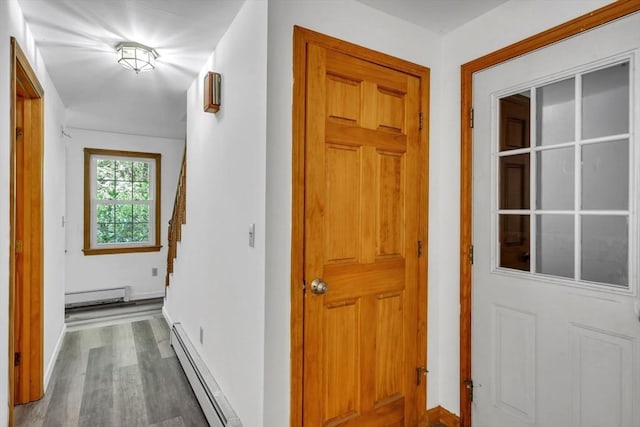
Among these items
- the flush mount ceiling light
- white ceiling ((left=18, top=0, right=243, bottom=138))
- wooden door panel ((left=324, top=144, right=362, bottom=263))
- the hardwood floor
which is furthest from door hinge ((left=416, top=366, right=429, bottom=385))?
the flush mount ceiling light

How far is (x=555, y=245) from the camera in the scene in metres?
1.63

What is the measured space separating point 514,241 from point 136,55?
8.43 feet

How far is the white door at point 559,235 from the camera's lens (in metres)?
1.40

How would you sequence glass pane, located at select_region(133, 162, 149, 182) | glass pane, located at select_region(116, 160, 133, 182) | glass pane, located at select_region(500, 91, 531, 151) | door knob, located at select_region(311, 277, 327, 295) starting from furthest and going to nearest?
glass pane, located at select_region(133, 162, 149, 182)
glass pane, located at select_region(116, 160, 133, 182)
glass pane, located at select_region(500, 91, 531, 151)
door knob, located at select_region(311, 277, 327, 295)

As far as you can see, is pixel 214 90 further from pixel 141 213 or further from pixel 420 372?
pixel 141 213

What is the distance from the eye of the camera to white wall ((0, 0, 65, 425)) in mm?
1615

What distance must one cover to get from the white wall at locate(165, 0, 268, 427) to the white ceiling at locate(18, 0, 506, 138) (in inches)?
5.8

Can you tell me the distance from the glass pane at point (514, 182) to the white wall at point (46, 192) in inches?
95.4

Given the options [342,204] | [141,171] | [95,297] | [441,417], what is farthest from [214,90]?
[95,297]

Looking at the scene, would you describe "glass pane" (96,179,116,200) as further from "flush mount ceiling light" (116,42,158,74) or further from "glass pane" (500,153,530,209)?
"glass pane" (500,153,530,209)

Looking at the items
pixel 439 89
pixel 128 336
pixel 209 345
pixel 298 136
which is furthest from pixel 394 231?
pixel 128 336

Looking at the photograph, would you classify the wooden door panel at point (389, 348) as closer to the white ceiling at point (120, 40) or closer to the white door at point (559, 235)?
the white door at point (559, 235)

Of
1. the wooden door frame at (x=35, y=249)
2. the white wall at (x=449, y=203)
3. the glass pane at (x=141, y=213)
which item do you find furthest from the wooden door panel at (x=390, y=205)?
the glass pane at (x=141, y=213)

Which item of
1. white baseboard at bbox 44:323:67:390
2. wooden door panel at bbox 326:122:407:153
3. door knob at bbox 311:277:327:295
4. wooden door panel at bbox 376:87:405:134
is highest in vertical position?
wooden door panel at bbox 376:87:405:134
